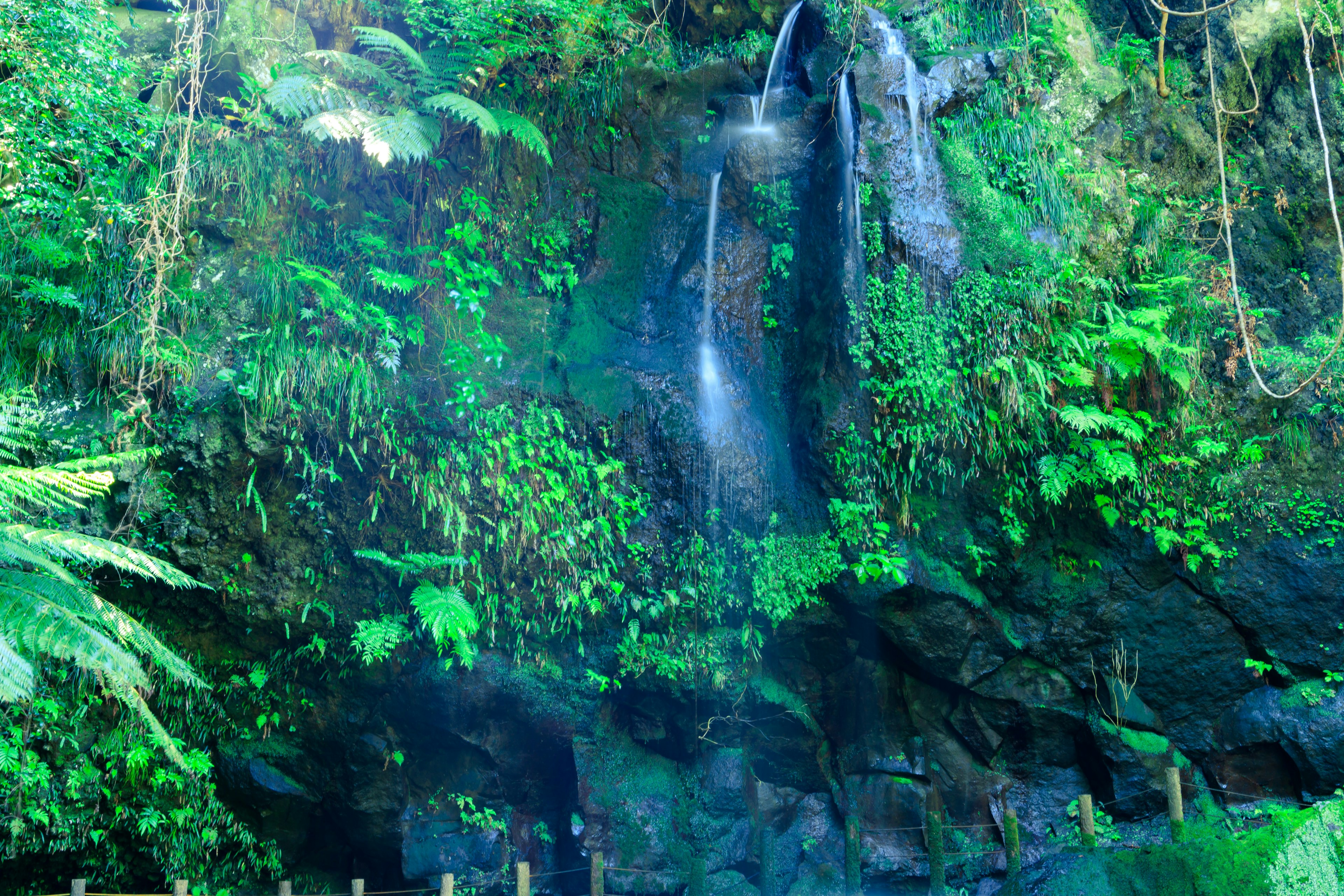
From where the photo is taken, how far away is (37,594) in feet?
12.2

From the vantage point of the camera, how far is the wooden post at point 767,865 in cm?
738

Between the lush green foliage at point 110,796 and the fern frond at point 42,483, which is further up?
the fern frond at point 42,483

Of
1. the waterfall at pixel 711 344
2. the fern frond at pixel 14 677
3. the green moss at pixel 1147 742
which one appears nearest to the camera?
the fern frond at pixel 14 677

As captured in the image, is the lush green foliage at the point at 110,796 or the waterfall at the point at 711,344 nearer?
the lush green foliage at the point at 110,796

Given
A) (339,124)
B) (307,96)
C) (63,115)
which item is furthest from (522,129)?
(63,115)

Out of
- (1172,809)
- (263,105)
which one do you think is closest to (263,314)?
(263,105)

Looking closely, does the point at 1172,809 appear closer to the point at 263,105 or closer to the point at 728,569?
the point at 728,569

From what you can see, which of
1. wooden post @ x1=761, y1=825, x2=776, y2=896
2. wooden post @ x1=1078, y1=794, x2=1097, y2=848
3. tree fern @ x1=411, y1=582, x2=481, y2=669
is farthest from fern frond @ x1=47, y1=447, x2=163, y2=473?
wooden post @ x1=1078, y1=794, x2=1097, y2=848

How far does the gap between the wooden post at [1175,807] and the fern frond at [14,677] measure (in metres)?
7.61

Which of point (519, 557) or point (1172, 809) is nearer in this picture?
point (1172, 809)

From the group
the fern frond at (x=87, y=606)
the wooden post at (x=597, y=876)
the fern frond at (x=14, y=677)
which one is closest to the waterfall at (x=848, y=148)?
the wooden post at (x=597, y=876)

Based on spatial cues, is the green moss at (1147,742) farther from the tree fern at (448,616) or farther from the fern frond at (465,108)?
the fern frond at (465,108)

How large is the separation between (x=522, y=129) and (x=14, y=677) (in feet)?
21.6

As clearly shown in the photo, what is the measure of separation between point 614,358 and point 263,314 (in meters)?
3.57
